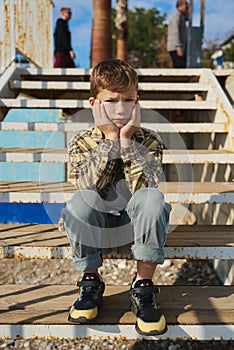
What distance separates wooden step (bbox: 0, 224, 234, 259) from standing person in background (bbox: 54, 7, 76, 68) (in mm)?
4109

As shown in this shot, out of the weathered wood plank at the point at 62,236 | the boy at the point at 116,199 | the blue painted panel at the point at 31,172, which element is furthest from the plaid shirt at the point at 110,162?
the blue painted panel at the point at 31,172

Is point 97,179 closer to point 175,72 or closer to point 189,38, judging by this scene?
point 175,72

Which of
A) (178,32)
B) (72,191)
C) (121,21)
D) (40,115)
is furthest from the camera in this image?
(121,21)

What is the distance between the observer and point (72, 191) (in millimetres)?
2348

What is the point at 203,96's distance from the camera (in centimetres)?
386

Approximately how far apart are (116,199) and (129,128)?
0.30 m

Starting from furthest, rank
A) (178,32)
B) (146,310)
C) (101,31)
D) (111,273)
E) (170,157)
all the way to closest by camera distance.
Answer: (178,32) < (101,31) < (111,273) < (170,157) < (146,310)

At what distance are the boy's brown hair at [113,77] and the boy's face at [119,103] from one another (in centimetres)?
2

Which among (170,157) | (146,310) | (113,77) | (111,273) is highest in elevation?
(113,77)

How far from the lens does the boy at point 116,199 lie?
5.04 ft

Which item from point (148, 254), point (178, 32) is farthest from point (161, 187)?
point (178, 32)

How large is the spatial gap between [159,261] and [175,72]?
289cm

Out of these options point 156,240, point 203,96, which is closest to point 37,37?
point 203,96

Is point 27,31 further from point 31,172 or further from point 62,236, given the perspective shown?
point 62,236
